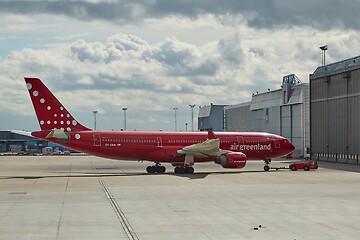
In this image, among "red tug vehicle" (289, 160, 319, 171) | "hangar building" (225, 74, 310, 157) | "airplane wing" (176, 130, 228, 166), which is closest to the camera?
"airplane wing" (176, 130, 228, 166)

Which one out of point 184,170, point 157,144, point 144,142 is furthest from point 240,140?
point 144,142

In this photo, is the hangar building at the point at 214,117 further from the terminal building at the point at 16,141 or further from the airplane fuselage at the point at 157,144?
the airplane fuselage at the point at 157,144

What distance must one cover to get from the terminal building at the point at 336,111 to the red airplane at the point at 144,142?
20161mm

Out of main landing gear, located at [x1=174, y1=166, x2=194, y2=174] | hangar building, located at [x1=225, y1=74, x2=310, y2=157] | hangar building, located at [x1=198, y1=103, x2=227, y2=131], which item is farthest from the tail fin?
hangar building, located at [x1=198, y1=103, x2=227, y2=131]

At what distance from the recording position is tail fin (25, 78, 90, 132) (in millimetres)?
48938

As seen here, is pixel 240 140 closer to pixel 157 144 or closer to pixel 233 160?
pixel 233 160

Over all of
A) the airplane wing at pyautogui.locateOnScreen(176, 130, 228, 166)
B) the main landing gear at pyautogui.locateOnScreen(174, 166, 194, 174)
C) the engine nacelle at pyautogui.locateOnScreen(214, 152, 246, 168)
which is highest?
the airplane wing at pyautogui.locateOnScreen(176, 130, 228, 166)

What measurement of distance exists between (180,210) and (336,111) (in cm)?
5522

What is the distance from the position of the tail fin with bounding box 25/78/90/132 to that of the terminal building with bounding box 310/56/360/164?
3739 cm

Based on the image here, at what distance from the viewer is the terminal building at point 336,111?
71938 mm

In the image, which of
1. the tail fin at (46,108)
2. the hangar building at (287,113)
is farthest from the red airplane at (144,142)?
the hangar building at (287,113)

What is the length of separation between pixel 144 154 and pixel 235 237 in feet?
111

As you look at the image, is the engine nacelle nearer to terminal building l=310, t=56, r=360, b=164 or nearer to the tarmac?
the tarmac

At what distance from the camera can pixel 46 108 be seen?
1940 inches
